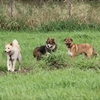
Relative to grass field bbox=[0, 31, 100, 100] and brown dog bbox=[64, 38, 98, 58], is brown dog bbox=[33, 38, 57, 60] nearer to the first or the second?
grass field bbox=[0, 31, 100, 100]

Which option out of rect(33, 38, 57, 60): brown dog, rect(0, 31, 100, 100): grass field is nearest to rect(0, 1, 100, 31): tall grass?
rect(33, 38, 57, 60): brown dog

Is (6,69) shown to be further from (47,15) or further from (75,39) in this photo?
(47,15)

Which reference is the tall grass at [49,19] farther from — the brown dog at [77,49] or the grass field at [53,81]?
the grass field at [53,81]

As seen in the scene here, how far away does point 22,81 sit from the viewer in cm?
762

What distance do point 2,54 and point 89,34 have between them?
5.06m

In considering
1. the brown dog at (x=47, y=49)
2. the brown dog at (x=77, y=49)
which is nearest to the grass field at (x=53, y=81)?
the brown dog at (x=47, y=49)

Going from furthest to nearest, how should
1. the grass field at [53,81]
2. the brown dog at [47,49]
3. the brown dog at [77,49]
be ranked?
the brown dog at [77,49] < the brown dog at [47,49] < the grass field at [53,81]

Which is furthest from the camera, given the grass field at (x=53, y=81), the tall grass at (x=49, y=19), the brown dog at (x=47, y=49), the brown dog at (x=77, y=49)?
the tall grass at (x=49, y=19)

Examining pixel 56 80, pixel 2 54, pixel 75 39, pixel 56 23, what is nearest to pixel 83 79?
pixel 56 80

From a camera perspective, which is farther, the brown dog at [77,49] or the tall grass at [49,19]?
the tall grass at [49,19]

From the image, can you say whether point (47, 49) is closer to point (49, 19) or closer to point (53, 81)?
point (53, 81)

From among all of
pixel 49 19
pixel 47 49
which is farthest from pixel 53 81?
pixel 49 19

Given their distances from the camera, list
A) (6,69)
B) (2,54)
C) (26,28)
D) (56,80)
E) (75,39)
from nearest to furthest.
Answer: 1. (56,80)
2. (6,69)
3. (2,54)
4. (75,39)
5. (26,28)

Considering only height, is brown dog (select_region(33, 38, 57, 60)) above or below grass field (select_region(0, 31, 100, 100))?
below
